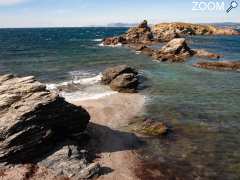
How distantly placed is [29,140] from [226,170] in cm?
1479

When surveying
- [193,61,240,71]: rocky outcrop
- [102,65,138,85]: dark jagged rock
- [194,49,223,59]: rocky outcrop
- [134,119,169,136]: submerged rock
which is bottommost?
[194,49,223,59]: rocky outcrop

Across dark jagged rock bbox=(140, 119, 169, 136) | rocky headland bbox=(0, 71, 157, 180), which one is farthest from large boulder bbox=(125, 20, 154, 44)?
rocky headland bbox=(0, 71, 157, 180)

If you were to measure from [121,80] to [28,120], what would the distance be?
25.4 m

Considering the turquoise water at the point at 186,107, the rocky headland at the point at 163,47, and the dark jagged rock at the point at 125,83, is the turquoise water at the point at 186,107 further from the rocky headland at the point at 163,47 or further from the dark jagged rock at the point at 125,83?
the rocky headland at the point at 163,47

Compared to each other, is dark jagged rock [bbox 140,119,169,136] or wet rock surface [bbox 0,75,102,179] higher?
wet rock surface [bbox 0,75,102,179]

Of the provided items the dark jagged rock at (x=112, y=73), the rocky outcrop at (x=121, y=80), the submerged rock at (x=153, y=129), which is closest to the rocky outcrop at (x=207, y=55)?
the rocky outcrop at (x=121, y=80)

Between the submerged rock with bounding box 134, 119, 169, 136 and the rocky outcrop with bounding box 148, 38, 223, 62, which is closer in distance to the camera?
the submerged rock with bounding box 134, 119, 169, 136

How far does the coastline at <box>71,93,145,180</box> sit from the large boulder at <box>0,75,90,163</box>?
11.8ft

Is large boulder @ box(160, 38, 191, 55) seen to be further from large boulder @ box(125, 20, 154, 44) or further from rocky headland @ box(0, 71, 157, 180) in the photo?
rocky headland @ box(0, 71, 157, 180)

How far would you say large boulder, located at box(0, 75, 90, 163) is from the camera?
73.3 ft

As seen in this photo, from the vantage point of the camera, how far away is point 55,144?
24.4m

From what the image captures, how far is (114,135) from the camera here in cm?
2933

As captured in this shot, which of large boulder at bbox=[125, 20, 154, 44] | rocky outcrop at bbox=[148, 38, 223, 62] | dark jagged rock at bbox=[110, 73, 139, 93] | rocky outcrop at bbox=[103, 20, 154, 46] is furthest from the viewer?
large boulder at bbox=[125, 20, 154, 44]

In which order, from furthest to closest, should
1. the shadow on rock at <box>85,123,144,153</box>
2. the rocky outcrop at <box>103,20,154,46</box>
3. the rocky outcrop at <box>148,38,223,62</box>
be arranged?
the rocky outcrop at <box>103,20,154,46</box>, the rocky outcrop at <box>148,38,223,62</box>, the shadow on rock at <box>85,123,144,153</box>
